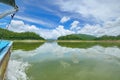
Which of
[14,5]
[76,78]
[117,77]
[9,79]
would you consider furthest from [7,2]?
[117,77]

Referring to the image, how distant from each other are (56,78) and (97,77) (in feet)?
9.11

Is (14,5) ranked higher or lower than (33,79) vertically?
higher

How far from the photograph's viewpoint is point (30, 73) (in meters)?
13.4

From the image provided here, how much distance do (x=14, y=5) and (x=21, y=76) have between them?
436cm

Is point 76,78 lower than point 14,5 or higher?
lower

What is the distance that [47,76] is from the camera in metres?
12.8

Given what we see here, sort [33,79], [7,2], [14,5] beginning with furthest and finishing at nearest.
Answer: [33,79]
[14,5]
[7,2]

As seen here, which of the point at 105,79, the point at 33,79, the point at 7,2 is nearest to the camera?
the point at 7,2

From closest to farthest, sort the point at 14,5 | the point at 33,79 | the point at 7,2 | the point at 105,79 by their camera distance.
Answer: the point at 7,2 → the point at 14,5 → the point at 33,79 → the point at 105,79

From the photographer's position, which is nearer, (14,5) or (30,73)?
(14,5)

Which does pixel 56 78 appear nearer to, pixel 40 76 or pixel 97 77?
pixel 40 76

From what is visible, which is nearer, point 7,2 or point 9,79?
point 7,2

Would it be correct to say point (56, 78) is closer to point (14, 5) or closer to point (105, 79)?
point (105, 79)

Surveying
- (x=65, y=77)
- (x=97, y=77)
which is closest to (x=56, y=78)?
(x=65, y=77)
